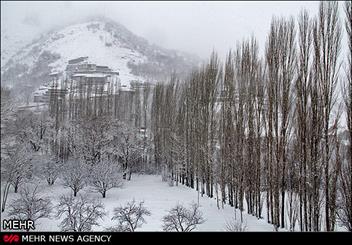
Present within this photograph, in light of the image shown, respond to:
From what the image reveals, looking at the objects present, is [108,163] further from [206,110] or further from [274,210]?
[274,210]

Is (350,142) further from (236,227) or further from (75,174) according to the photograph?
(75,174)

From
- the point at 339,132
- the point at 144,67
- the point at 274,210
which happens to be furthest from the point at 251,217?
the point at 144,67

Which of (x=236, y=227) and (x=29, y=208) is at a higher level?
(x=29, y=208)

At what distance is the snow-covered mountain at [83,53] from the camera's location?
6684 millimetres

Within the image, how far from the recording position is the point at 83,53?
23.1 feet

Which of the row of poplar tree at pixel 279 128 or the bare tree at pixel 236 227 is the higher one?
the row of poplar tree at pixel 279 128

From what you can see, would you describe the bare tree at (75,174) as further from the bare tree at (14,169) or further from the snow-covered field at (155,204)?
the bare tree at (14,169)

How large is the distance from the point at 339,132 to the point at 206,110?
5611 mm

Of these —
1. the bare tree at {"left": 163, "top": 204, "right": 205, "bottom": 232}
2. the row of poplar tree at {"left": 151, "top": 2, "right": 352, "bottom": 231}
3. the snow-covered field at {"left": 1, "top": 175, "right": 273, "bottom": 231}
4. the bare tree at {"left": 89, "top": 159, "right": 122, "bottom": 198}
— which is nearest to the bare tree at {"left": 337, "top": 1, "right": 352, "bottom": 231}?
the row of poplar tree at {"left": 151, "top": 2, "right": 352, "bottom": 231}

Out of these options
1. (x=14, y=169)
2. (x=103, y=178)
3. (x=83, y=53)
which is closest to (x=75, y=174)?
(x=103, y=178)

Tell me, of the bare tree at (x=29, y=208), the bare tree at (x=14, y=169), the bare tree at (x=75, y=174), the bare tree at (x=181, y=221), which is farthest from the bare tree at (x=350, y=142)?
the bare tree at (x=14, y=169)

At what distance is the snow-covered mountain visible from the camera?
263 inches
